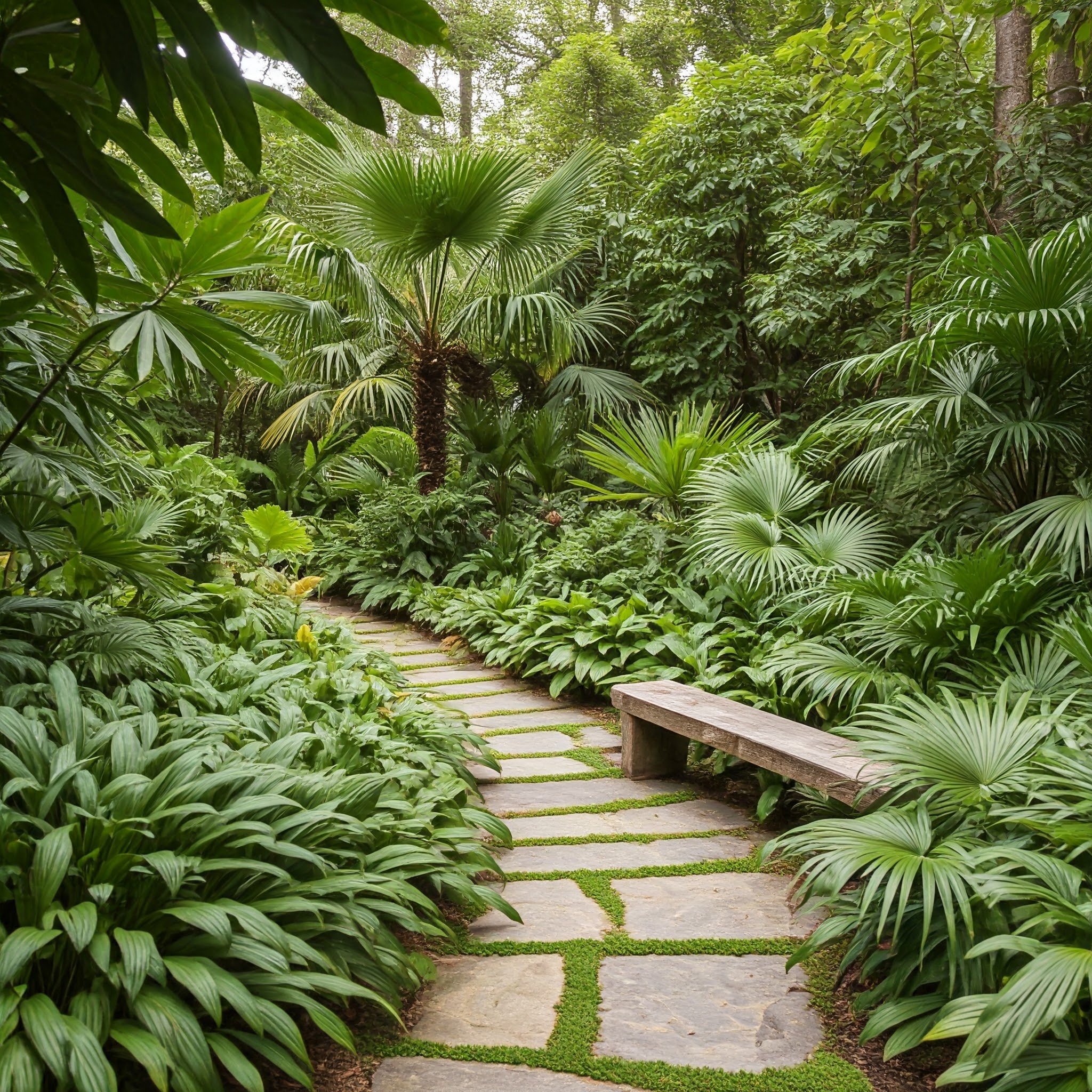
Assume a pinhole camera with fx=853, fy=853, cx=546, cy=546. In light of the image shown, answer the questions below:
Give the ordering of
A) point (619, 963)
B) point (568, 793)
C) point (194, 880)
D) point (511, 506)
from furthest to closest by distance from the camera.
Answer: point (511, 506), point (568, 793), point (619, 963), point (194, 880)

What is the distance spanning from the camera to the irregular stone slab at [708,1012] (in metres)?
1.86

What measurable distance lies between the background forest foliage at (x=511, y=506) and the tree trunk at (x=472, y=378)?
0.04 meters

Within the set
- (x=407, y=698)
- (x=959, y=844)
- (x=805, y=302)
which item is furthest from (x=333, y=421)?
(x=959, y=844)

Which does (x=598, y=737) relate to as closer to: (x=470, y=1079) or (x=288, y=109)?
(x=470, y=1079)

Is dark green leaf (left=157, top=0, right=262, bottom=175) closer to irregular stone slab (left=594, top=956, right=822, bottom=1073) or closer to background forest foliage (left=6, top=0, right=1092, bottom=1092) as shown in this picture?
background forest foliage (left=6, top=0, right=1092, bottom=1092)

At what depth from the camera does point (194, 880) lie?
1.76m

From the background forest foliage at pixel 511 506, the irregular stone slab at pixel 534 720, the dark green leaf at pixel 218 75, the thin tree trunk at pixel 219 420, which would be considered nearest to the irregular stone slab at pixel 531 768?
the background forest foliage at pixel 511 506

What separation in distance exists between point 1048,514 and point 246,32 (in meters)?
3.52

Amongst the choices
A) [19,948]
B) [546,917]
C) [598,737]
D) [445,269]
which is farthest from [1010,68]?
[19,948]

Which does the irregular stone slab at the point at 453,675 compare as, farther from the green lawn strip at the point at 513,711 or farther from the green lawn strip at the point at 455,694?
the green lawn strip at the point at 513,711

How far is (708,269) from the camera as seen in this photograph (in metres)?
7.81

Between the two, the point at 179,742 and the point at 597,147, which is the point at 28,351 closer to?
the point at 179,742

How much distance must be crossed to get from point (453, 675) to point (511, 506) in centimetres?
267

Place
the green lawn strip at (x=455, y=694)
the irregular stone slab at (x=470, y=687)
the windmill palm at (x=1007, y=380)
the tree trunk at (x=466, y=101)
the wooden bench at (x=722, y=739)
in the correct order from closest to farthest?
the wooden bench at (x=722, y=739)
the windmill palm at (x=1007, y=380)
the green lawn strip at (x=455, y=694)
the irregular stone slab at (x=470, y=687)
the tree trunk at (x=466, y=101)
